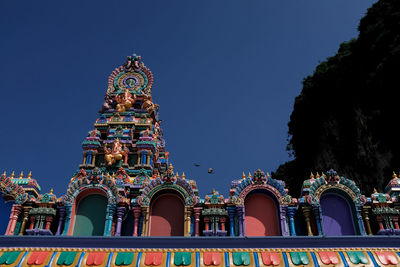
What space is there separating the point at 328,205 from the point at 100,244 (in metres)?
8.80

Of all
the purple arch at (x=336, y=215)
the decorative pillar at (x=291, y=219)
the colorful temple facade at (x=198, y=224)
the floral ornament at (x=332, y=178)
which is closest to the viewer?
the colorful temple facade at (x=198, y=224)

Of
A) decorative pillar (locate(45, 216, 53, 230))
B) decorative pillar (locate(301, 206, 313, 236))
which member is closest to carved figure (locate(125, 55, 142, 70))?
decorative pillar (locate(45, 216, 53, 230))

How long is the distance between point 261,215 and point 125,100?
45.2 ft

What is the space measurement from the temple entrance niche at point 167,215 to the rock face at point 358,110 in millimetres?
17738

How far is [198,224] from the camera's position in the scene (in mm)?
14555

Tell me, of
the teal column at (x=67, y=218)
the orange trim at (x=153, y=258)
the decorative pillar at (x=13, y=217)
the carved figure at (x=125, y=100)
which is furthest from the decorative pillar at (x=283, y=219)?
the carved figure at (x=125, y=100)

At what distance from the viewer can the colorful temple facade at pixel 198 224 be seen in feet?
42.1

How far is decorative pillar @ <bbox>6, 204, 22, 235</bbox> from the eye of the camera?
14312 mm

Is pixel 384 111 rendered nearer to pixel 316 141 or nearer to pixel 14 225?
pixel 316 141

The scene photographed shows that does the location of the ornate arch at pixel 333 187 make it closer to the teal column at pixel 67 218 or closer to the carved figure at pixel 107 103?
the teal column at pixel 67 218

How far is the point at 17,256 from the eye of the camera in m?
12.8

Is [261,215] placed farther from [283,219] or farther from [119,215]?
[119,215]

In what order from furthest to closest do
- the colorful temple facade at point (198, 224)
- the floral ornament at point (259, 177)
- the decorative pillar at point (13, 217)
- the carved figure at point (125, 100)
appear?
1. the carved figure at point (125, 100)
2. the floral ornament at point (259, 177)
3. the decorative pillar at point (13, 217)
4. the colorful temple facade at point (198, 224)

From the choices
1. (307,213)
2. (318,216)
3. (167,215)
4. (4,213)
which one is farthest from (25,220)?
(318,216)
